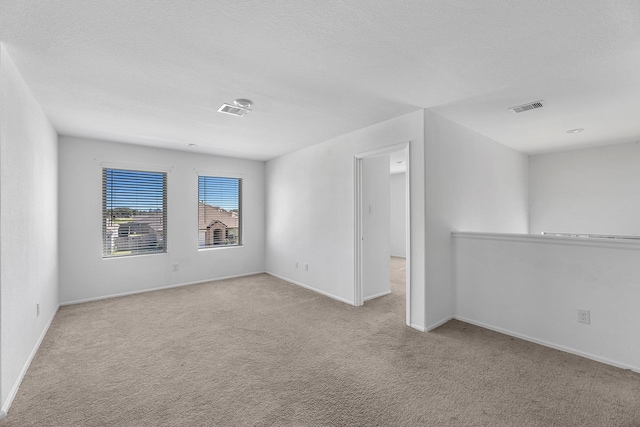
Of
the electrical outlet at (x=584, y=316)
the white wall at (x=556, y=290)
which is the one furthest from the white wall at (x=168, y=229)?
Answer: the electrical outlet at (x=584, y=316)

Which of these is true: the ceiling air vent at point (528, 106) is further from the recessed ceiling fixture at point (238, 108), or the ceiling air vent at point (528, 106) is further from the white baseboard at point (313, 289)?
the white baseboard at point (313, 289)

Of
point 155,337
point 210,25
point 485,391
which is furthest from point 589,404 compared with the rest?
point 155,337

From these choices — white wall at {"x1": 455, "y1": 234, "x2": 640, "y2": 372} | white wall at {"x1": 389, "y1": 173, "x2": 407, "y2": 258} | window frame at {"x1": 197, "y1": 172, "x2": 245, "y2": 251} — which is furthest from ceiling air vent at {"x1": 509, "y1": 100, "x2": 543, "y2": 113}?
white wall at {"x1": 389, "y1": 173, "x2": 407, "y2": 258}

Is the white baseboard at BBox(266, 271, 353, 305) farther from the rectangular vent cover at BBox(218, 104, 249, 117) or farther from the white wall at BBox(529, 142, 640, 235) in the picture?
the white wall at BBox(529, 142, 640, 235)

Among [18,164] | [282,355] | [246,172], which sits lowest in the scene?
[282,355]

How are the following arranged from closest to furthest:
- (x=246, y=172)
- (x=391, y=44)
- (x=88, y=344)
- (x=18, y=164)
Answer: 1. (x=391, y=44)
2. (x=18, y=164)
3. (x=88, y=344)
4. (x=246, y=172)

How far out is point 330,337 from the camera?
9.95ft

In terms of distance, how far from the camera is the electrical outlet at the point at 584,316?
8.63ft

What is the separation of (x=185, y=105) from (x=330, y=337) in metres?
2.88

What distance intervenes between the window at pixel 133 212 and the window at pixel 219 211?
660 millimetres

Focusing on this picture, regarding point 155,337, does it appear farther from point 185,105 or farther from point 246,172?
point 246,172

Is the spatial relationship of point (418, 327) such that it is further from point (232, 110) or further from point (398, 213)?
point (398, 213)

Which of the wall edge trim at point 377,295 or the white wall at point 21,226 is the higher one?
the white wall at point 21,226

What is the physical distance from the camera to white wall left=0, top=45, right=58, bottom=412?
1979 millimetres
